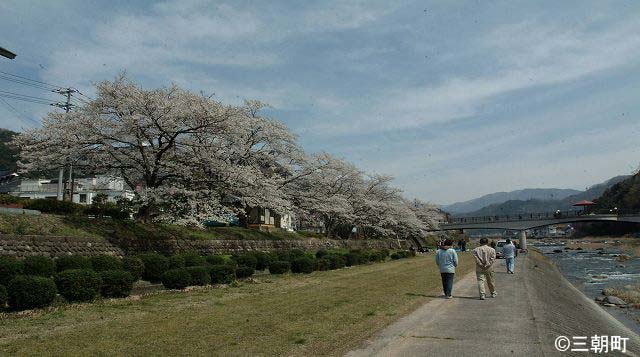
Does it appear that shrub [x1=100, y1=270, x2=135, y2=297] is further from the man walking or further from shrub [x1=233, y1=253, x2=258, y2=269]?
the man walking

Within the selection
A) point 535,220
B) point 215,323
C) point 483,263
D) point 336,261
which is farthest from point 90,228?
point 535,220

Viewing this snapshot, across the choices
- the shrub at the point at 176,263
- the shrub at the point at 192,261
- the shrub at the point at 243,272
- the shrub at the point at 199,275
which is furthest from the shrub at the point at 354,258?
the shrub at the point at 199,275

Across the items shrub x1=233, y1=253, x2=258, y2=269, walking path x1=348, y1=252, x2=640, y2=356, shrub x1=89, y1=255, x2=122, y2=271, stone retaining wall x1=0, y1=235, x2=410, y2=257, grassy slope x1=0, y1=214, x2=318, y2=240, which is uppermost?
grassy slope x1=0, y1=214, x2=318, y2=240

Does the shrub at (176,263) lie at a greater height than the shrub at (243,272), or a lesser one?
greater

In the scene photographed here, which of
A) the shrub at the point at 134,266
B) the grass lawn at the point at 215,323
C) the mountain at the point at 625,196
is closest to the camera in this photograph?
the grass lawn at the point at 215,323

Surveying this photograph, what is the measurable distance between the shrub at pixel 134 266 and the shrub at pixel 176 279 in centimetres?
109

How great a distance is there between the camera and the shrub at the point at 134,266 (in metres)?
17.0

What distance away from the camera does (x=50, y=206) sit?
23422 millimetres

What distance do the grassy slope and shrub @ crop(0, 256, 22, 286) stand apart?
5.32 metres

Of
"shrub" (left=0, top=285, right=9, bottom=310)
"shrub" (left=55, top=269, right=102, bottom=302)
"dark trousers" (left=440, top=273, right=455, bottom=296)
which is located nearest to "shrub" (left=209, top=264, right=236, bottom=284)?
"shrub" (left=55, top=269, right=102, bottom=302)

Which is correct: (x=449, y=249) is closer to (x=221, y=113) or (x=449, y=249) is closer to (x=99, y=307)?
(x=99, y=307)

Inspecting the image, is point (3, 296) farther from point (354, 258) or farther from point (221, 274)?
point (354, 258)

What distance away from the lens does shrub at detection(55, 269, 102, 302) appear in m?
13.1

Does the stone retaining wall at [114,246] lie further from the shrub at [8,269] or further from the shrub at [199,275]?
the shrub at [199,275]
